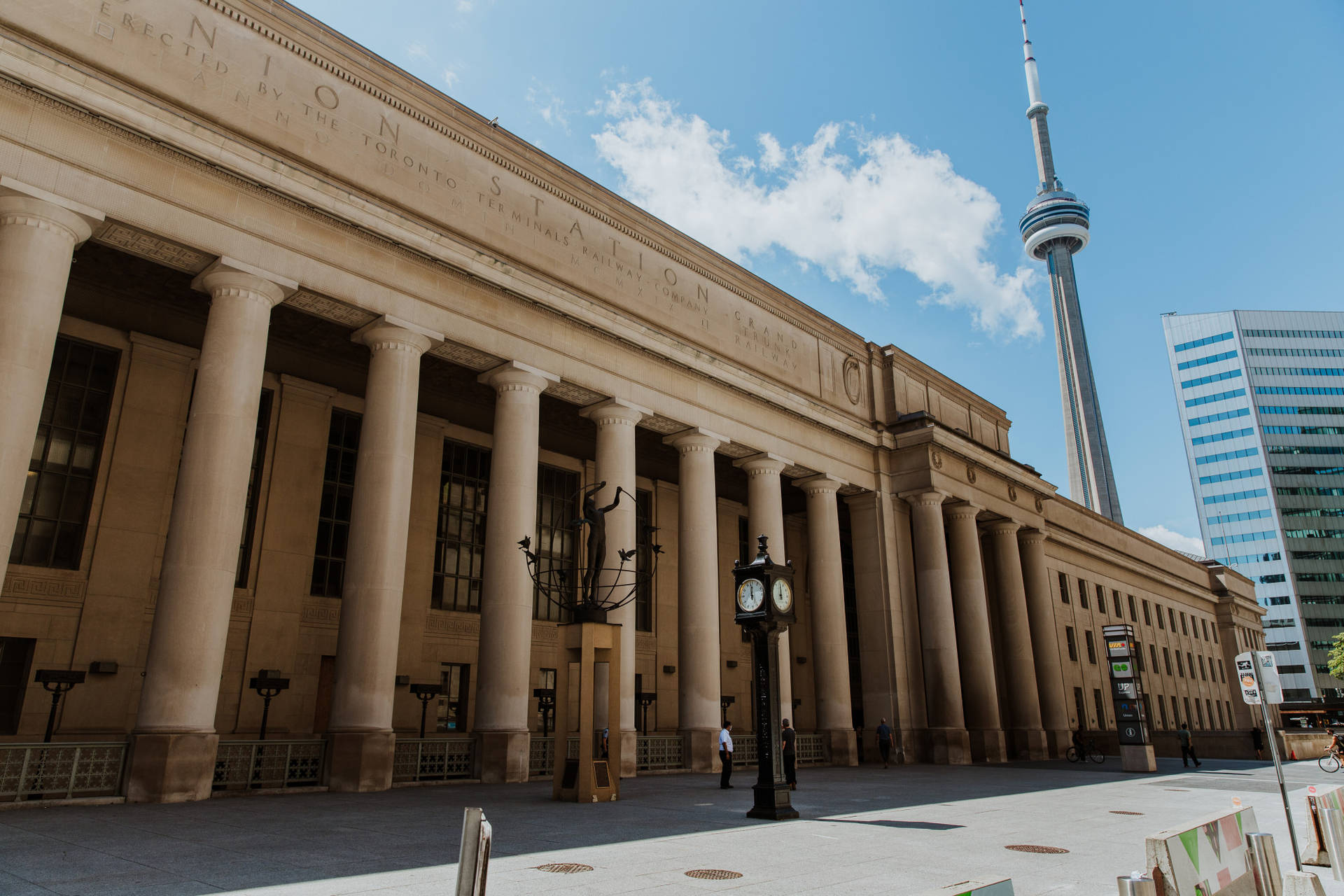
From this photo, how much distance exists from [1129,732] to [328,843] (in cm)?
2842

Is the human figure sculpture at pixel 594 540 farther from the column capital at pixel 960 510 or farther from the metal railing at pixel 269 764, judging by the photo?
the column capital at pixel 960 510

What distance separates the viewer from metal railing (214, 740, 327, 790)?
1686cm

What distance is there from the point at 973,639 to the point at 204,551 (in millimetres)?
30353

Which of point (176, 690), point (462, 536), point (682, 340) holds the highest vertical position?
point (682, 340)

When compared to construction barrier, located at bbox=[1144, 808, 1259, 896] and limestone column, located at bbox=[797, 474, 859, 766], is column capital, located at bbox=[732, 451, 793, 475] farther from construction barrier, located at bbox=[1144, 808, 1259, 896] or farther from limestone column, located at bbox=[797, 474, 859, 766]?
construction barrier, located at bbox=[1144, 808, 1259, 896]

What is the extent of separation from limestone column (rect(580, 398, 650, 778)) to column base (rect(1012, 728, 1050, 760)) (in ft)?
72.5

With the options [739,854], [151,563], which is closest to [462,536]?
[151,563]

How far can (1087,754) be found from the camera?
129 ft

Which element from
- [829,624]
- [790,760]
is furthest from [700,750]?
[829,624]

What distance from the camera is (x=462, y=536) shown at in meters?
30.0

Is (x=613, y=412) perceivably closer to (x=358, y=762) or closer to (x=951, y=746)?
(x=358, y=762)

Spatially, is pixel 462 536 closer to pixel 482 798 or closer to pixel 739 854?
pixel 482 798

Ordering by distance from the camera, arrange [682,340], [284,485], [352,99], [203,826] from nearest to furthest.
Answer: [203,826] < [352,99] < [284,485] < [682,340]

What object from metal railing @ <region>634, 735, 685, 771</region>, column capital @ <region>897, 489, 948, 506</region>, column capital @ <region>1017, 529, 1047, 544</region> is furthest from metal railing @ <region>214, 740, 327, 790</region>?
column capital @ <region>1017, 529, 1047, 544</region>
